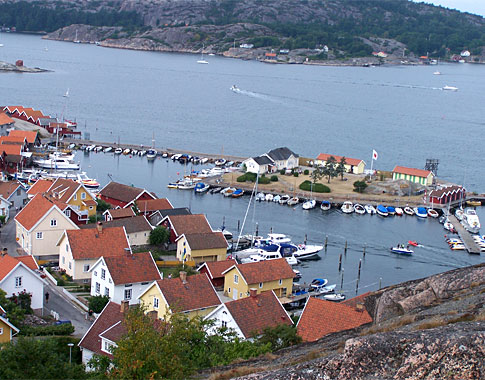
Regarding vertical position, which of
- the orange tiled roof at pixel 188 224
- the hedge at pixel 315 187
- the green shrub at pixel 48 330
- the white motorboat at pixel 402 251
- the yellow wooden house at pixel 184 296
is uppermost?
the yellow wooden house at pixel 184 296

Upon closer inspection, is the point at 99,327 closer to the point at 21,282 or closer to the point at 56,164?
the point at 21,282

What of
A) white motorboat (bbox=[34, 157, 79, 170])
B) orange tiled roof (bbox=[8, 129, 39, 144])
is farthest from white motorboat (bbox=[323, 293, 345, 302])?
orange tiled roof (bbox=[8, 129, 39, 144])

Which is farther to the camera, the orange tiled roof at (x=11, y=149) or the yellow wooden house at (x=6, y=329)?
the orange tiled roof at (x=11, y=149)

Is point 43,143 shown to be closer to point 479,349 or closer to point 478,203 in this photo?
point 478,203

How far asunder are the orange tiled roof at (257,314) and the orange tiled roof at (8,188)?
16.4m

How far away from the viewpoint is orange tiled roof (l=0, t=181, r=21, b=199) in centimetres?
3136

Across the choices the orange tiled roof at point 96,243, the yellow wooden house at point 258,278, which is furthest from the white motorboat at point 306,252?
the orange tiled roof at point 96,243

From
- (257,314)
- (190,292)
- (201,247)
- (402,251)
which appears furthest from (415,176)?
(257,314)

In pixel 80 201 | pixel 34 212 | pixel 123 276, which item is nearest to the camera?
pixel 123 276

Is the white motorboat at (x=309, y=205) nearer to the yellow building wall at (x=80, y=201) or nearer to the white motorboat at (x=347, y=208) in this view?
the white motorboat at (x=347, y=208)

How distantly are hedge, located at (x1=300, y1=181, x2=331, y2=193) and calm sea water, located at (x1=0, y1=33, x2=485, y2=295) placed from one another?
2798 millimetres

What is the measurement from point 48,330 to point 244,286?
7.19m

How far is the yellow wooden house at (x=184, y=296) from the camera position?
19469 mm

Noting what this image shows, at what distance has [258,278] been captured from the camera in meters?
23.4
